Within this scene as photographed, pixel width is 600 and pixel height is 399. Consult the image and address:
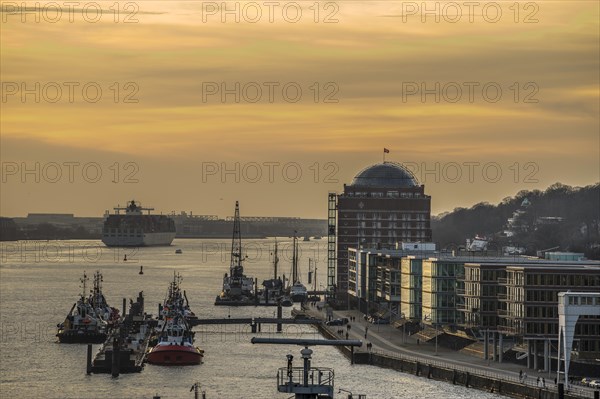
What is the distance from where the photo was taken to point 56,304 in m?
140

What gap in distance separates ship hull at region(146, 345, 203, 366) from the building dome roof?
57.0m

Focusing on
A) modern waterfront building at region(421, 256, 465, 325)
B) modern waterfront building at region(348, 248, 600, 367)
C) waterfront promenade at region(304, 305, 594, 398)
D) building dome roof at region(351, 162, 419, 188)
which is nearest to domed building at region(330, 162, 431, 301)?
building dome roof at region(351, 162, 419, 188)

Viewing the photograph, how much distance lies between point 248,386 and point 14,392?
10099mm

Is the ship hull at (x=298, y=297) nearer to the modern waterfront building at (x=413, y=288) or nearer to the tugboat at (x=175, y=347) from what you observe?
the modern waterfront building at (x=413, y=288)

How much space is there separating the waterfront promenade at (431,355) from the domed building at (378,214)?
24.6 meters

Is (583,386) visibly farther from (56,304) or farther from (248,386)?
(56,304)

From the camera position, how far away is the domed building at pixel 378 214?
14012 centimetres

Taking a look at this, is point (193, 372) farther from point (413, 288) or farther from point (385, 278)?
point (385, 278)

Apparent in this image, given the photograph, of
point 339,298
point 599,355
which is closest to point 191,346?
point 599,355

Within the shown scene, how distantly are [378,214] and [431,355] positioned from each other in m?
55.3

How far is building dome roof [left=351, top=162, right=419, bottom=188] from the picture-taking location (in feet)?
473

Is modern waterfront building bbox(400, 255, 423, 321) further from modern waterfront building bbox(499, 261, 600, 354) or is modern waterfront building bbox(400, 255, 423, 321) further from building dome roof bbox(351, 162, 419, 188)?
building dome roof bbox(351, 162, 419, 188)

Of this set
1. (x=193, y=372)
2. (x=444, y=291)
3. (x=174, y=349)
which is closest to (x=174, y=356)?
(x=174, y=349)

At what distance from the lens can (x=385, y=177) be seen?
144875 millimetres
